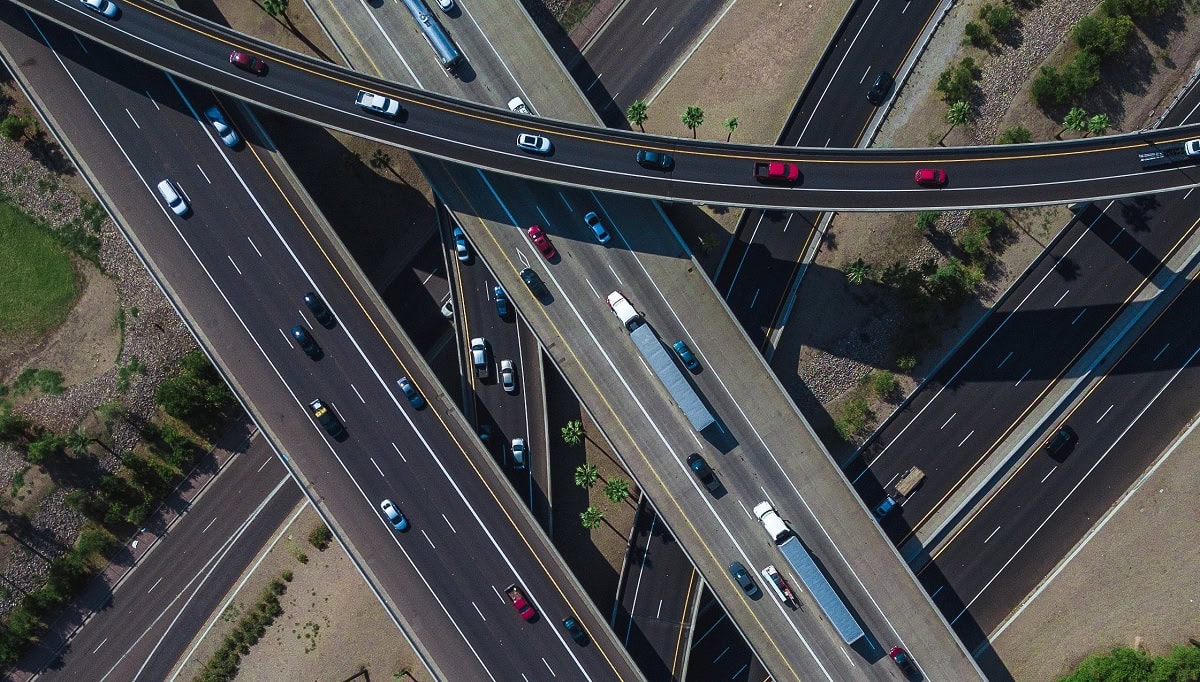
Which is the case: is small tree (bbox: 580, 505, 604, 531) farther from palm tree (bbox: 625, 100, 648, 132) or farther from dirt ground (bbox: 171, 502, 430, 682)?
palm tree (bbox: 625, 100, 648, 132)

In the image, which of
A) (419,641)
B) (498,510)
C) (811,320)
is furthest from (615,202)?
(419,641)

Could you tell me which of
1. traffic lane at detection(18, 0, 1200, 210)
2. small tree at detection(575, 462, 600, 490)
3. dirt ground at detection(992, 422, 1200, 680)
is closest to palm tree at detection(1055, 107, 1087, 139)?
traffic lane at detection(18, 0, 1200, 210)

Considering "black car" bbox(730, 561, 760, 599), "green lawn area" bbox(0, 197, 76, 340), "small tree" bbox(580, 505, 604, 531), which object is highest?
"green lawn area" bbox(0, 197, 76, 340)

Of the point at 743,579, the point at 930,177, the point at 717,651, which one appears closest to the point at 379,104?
the point at 930,177

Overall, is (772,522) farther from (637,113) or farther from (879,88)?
(879,88)

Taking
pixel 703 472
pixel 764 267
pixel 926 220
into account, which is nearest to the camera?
pixel 703 472

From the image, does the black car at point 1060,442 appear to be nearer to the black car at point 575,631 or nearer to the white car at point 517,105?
the black car at point 575,631

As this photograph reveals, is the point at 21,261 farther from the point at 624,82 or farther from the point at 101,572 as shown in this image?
the point at 624,82

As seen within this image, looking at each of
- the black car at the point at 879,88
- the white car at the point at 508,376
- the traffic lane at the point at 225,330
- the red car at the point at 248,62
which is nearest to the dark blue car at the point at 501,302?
the white car at the point at 508,376
